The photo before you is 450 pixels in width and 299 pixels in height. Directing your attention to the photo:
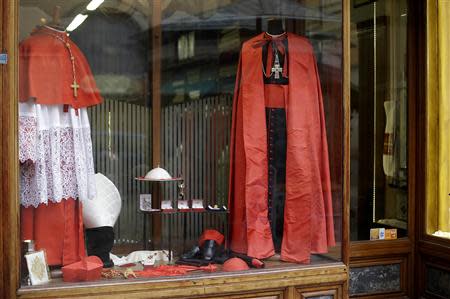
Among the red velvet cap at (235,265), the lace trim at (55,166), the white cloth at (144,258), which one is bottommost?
the red velvet cap at (235,265)

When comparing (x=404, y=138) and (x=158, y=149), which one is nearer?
(x=158, y=149)

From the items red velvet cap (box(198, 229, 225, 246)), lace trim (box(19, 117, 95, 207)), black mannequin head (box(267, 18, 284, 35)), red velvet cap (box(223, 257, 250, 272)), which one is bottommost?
red velvet cap (box(223, 257, 250, 272))

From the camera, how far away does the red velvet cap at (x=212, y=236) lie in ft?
14.4

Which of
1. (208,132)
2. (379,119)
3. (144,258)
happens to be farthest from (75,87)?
(379,119)

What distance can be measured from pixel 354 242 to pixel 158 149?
180cm

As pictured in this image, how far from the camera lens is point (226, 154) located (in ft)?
14.8

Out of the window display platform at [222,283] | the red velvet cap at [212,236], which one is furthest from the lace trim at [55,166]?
the red velvet cap at [212,236]

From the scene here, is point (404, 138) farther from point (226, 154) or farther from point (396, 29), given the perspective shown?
point (226, 154)

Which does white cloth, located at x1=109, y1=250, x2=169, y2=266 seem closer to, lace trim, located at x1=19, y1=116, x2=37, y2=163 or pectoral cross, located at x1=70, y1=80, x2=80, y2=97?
lace trim, located at x1=19, y1=116, x2=37, y2=163

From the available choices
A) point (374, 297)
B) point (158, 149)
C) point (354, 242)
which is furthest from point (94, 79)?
point (374, 297)

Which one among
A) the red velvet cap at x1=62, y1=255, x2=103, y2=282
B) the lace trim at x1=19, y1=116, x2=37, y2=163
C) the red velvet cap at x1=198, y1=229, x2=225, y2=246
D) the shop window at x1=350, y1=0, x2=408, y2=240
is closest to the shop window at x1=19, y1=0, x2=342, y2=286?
the red velvet cap at x1=198, y1=229, x2=225, y2=246

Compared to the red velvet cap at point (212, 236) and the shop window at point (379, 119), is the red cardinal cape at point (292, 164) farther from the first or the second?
the shop window at point (379, 119)

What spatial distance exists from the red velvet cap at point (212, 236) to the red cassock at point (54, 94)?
0.87m

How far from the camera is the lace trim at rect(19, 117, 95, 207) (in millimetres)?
3627
